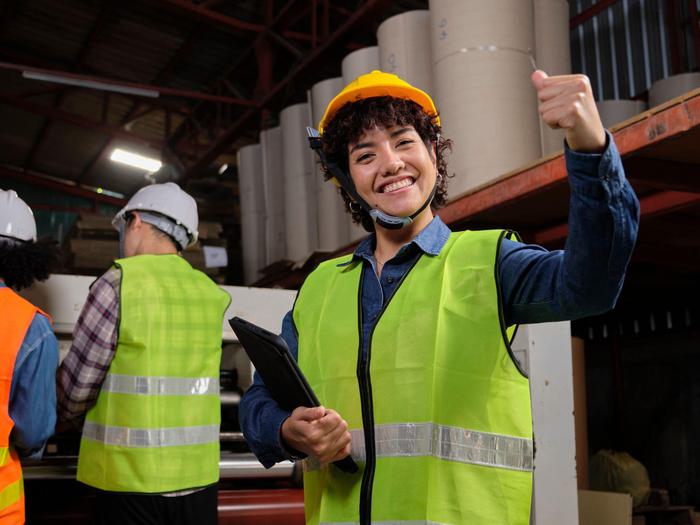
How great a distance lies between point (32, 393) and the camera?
89.0 inches

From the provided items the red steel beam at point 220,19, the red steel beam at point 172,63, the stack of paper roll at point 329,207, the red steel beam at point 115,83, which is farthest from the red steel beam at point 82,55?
the stack of paper roll at point 329,207

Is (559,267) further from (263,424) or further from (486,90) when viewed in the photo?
(486,90)

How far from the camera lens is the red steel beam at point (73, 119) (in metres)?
11.3

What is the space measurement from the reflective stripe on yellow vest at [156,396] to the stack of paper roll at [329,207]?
2.96m

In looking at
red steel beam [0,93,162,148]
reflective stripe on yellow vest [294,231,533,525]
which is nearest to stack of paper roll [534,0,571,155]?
reflective stripe on yellow vest [294,231,533,525]

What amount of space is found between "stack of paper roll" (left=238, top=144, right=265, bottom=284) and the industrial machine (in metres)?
3.18

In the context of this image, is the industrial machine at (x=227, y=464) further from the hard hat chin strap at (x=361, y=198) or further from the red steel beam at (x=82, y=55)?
the red steel beam at (x=82, y=55)

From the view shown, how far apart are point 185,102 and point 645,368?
8.12 metres

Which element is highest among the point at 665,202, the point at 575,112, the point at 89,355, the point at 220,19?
the point at 220,19

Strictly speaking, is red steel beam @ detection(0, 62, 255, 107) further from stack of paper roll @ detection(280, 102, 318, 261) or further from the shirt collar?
→ the shirt collar

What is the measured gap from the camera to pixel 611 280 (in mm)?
1193

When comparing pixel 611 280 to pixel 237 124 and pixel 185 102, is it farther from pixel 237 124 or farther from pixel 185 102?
pixel 185 102

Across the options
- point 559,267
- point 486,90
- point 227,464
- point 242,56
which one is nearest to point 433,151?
point 559,267

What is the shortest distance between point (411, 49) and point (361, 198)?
3.67 m
